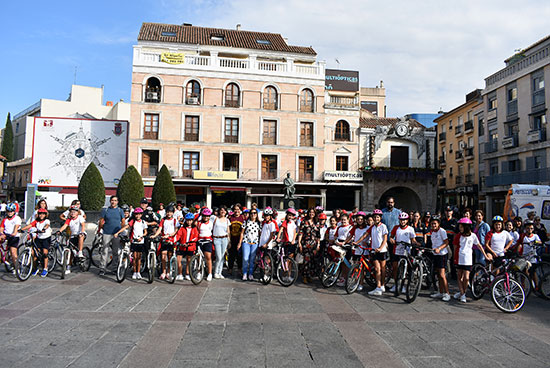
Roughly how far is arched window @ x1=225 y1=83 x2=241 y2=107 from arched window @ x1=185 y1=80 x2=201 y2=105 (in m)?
2.42

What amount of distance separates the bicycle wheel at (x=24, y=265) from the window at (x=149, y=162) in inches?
970

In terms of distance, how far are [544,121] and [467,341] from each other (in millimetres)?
28234

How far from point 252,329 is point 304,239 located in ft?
13.3

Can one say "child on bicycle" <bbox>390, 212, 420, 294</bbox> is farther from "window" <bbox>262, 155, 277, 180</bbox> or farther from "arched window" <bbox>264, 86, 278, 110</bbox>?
"arched window" <bbox>264, 86, 278, 110</bbox>

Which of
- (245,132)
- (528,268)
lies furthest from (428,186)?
(528,268)

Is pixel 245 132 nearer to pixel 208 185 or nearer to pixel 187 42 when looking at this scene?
pixel 208 185

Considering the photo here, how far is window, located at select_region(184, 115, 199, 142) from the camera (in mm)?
33469

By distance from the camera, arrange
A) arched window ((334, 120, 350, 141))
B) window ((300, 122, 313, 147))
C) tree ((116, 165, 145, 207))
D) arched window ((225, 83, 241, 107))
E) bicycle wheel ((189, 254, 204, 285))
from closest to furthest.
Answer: bicycle wheel ((189, 254, 204, 285)) → tree ((116, 165, 145, 207)) → arched window ((225, 83, 241, 107)) → window ((300, 122, 313, 147)) → arched window ((334, 120, 350, 141))

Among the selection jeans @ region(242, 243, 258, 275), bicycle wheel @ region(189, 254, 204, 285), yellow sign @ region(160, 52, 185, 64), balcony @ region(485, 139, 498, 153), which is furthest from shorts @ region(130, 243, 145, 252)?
balcony @ region(485, 139, 498, 153)

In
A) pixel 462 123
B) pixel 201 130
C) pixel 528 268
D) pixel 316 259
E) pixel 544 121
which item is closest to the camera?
pixel 528 268

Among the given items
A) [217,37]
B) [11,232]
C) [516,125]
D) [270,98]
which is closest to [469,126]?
[516,125]

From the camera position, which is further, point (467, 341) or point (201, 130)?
point (201, 130)

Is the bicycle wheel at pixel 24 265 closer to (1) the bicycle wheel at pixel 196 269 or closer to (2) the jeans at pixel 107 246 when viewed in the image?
(2) the jeans at pixel 107 246

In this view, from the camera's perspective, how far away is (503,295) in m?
7.16
